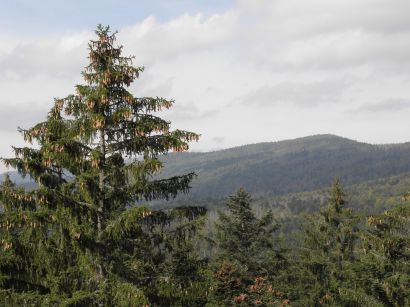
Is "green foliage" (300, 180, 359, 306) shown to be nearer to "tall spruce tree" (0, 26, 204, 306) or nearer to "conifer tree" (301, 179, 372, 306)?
"conifer tree" (301, 179, 372, 306)

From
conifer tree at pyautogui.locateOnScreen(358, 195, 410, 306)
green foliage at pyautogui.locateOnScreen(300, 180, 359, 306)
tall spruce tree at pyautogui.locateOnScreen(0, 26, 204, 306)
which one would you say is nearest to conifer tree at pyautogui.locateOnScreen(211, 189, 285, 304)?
green foliage at pyautogui.locateOnScreen(300, 180, 359, 306)

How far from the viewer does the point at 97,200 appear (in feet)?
42.7

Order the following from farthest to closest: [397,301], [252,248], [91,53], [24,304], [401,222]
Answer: [252,248], [397,301], [401,222], [91,53], [24,304]

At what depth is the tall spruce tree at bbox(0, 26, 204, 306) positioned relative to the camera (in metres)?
11.6

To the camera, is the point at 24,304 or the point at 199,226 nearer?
the point at 24,304

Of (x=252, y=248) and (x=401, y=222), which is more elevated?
(x=401, y=222)

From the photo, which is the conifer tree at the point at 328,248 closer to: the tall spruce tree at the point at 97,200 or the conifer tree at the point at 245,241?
the conifer tree at the point at 245,241

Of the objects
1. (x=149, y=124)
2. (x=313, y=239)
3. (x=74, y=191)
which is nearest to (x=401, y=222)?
(x=149, y=124)

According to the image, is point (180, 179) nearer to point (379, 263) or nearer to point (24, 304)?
point (24, 304)

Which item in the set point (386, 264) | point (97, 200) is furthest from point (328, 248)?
point (97, 200)

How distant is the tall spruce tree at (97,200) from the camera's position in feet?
38.0

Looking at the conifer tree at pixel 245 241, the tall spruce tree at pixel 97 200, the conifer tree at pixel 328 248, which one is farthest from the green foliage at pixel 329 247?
the tall spruce tree at pixel 97 200

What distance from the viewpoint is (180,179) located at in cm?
1293

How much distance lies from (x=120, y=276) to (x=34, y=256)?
2.24 meters
